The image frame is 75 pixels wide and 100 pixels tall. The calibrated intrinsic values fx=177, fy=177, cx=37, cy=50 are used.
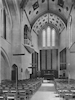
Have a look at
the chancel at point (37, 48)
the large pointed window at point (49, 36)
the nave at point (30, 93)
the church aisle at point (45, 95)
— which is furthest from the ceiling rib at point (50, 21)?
the nave at point (30, 93)

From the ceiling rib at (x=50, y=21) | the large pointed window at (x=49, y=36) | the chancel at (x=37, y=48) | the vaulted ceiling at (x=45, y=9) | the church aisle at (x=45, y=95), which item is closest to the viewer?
the church aisle at (x=45, y=95)

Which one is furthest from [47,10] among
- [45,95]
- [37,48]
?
[45,95]

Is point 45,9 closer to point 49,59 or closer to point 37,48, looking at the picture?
Result: point 37,48

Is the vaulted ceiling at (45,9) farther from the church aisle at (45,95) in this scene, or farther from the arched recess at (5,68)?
the church aisle at (45,95)

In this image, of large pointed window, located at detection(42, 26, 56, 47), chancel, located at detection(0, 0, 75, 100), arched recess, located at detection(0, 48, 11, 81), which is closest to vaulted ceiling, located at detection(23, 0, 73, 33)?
chancel, located at detection(0, 0, 75, 100)

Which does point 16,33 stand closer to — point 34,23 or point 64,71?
point 34,23

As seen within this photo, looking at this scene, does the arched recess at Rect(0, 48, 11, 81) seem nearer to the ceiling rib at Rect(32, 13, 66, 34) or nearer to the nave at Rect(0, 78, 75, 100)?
the nave at Rect(0, 78, 75, 100)

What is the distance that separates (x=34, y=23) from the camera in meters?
33.5

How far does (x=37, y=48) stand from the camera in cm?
3925

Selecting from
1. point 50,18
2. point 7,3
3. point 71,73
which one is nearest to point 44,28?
point 50,18

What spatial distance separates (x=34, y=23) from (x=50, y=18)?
4087 millimetres

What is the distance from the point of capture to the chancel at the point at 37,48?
14771 millimetres

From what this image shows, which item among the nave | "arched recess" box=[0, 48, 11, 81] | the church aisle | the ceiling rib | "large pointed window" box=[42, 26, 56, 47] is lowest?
the church aisle

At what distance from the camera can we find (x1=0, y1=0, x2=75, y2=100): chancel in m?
14.8
